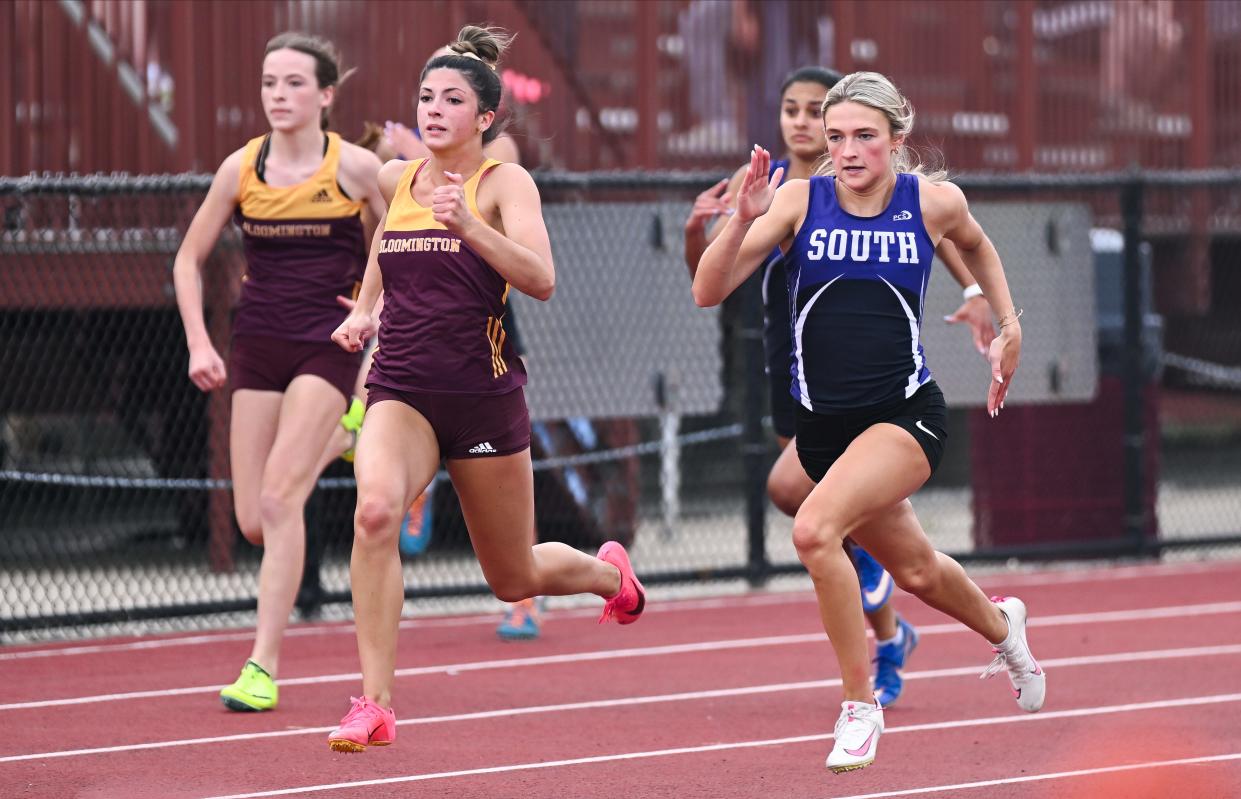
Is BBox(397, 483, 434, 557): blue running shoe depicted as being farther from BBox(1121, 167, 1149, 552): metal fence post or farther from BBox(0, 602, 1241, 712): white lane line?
BBox(1121, 167, 1149, 552): metal fence post

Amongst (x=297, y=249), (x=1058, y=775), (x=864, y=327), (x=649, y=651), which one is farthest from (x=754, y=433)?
(x=864, y=327)

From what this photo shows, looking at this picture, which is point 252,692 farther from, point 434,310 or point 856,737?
point 856,737

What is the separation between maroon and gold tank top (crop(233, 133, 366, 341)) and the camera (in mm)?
7023

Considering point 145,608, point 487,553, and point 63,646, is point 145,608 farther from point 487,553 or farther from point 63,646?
point 487,553

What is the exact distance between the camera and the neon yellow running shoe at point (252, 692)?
6.93 m

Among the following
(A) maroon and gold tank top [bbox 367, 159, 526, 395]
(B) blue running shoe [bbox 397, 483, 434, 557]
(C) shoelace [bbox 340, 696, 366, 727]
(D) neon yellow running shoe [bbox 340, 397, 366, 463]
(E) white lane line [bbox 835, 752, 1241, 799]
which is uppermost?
(A) maroon and gold tank top [bbox 367, 159, 526, 395]

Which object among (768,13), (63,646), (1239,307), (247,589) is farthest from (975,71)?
(63,646)

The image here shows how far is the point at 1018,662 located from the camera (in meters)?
6.18

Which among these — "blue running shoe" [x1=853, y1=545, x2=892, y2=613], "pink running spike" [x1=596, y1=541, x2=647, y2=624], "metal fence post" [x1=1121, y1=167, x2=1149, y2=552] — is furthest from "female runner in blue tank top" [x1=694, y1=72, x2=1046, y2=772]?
"metal fence post" [x1=1121, y1=167, x2=1149, y2=552]

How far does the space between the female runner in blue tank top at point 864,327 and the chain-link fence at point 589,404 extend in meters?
4.01

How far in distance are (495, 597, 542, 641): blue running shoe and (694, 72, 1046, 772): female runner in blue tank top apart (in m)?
3.34

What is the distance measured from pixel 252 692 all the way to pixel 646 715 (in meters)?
1.51

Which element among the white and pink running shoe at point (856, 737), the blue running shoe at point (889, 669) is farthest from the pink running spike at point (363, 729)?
the blue running shoe at point (889, 669)

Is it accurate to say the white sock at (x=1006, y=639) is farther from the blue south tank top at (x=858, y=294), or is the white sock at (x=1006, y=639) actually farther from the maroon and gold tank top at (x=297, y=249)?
the maroon and gold tank top at (x=297, y=249)
